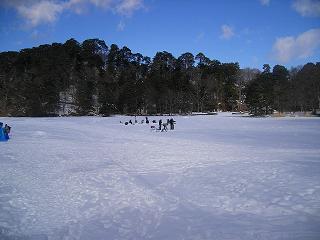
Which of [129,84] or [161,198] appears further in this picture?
[129,84]

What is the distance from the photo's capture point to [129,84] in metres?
74.4

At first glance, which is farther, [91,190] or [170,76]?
[170,76]

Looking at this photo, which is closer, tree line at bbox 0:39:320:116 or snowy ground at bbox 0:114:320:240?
snowy ground at bbox 0:114:320:240

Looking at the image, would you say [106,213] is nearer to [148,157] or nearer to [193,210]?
[193,210]

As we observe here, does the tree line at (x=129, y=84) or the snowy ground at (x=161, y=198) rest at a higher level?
the tree line at (x=129, y=84)

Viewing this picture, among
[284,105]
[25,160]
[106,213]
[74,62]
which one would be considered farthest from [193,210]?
[74,62]

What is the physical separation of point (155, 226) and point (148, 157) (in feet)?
24.3

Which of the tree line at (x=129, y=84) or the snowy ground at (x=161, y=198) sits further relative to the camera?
the tree line at (x=129, y=84)

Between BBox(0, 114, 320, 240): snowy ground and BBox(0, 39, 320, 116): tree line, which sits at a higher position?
BBox(0, 39, 320, 116): tree line

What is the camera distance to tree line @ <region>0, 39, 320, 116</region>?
6944cm

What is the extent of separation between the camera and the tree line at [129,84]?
69438mm

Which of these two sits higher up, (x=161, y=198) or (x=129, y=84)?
(x=129, y=84)

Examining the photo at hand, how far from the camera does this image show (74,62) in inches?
3381

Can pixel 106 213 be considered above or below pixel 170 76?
below
